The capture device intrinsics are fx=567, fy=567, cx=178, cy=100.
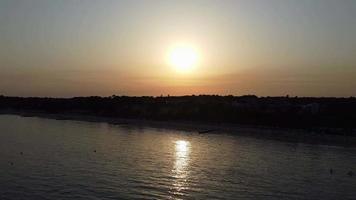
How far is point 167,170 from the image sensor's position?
115ft

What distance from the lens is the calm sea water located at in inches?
1071

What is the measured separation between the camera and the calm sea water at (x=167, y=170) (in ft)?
89.2

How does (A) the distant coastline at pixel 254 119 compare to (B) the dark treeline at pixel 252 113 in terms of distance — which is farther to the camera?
(B) the dark treeline at pixel 252 113

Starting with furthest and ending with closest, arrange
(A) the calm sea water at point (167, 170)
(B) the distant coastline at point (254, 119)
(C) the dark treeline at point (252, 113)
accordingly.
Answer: (C) the dark treeline at point (252, 113), (B) the distant coastline at point (254, 119), (A) the calm sea water at point (167, 170)

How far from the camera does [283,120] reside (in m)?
86.1

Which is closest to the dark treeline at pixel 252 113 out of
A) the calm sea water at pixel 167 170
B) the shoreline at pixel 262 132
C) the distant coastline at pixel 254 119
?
the distant coastline at pixel 254 119

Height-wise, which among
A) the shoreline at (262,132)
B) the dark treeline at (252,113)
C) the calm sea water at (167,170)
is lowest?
the calm sea water at (167,170)

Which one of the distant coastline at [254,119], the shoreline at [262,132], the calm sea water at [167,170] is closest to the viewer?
the calm sea water at [167,170]

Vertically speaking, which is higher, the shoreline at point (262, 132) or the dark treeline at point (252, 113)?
the dark treeline at point (252, 113)

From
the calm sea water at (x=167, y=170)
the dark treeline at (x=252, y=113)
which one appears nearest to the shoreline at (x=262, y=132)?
the dark treeline at (x=252, y=113)

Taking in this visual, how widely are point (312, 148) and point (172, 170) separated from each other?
82.5ft

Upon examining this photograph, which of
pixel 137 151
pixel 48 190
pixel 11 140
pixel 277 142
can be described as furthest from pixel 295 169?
pixel 11 140

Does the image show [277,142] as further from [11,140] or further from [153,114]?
[153,114]

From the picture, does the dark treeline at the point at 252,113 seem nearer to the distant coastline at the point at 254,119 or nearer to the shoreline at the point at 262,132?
the distant coastline at the point at 254,119
